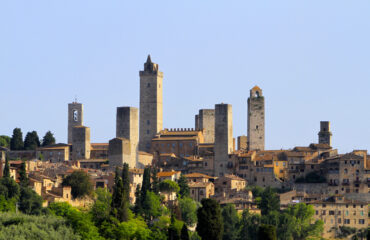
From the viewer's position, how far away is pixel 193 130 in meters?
111

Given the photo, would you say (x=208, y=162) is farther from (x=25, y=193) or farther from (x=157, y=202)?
(x=25, y=193)

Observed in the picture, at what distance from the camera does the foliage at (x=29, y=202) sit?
254 ft

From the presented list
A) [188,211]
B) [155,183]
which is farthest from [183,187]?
[188,211]

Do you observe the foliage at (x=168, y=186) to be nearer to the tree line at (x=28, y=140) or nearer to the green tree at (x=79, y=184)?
the green tree at (x=79, y=184)

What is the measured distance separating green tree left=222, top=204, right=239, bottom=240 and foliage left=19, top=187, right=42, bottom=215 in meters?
14.1

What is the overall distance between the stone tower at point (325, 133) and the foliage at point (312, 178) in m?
7.58

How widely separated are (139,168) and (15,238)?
131 feet

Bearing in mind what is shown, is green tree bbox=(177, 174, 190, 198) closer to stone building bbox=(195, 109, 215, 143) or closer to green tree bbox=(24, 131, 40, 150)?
stone building bbox=(195, 109, 215, 143)

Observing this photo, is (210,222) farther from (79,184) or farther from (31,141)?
(31,141)

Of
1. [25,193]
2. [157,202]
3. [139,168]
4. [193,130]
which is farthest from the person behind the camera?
[193,130]

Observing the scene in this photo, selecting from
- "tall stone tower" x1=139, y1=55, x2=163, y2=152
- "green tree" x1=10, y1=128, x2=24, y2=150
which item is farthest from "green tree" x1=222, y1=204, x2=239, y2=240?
"green tree" x1=10, y1=128, x2=24, y2=150

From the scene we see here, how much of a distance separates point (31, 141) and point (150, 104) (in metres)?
11.9

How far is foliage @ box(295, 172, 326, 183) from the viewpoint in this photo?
99.2m

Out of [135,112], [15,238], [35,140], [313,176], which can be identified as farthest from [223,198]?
[15,238]
